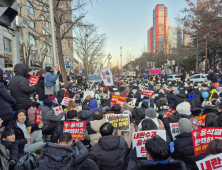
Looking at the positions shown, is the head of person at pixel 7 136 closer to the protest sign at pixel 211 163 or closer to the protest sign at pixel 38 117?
the protest sign at pixel 38 117

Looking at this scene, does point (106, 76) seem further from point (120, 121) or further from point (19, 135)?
point (19, 135)

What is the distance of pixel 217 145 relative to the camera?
2242mm

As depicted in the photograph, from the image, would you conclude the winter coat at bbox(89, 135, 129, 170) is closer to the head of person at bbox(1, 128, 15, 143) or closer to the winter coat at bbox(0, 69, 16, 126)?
the head of person at bbox(1, 128, 15, 143)

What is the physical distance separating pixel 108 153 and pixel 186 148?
1303mm

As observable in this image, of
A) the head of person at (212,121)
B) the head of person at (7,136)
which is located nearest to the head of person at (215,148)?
the head of person at (212,121)

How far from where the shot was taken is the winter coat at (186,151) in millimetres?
2942

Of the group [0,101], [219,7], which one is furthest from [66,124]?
[219,7]

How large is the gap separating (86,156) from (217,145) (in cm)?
189

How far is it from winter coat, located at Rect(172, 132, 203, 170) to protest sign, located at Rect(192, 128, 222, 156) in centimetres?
15

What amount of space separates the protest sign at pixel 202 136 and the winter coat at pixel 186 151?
0.50ft

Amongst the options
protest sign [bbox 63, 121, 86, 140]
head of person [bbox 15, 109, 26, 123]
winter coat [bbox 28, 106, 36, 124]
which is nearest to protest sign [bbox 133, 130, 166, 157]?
protest sign [bbox 63, 121, 86, 140]

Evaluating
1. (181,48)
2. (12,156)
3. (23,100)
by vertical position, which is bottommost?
(12,156)

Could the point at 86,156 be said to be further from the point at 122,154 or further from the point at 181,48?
the point at 181,48

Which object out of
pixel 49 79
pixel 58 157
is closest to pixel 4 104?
pixel 58 157
